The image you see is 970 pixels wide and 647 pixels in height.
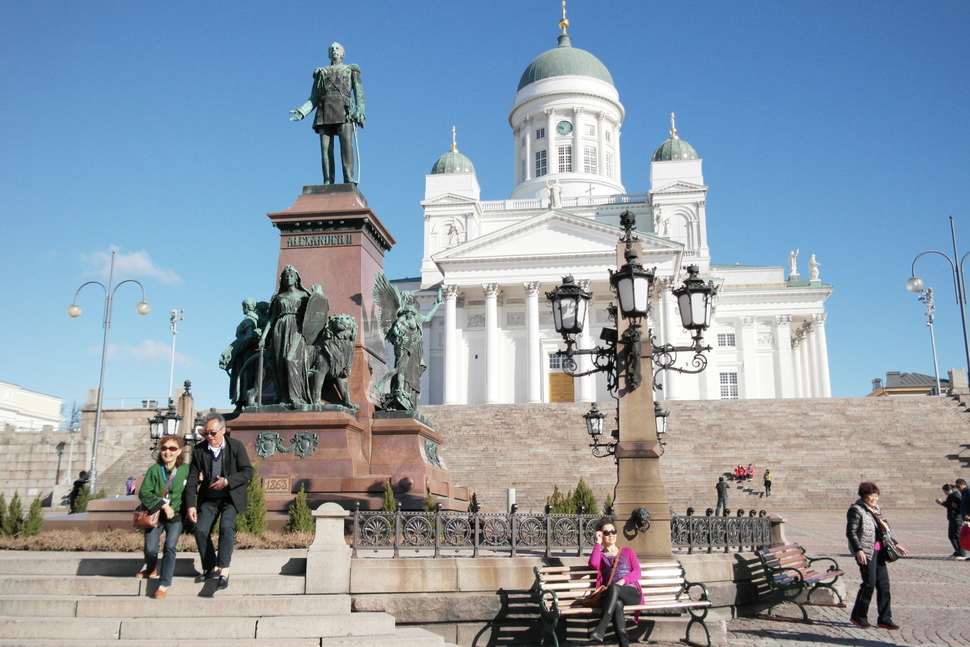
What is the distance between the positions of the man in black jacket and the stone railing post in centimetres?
71

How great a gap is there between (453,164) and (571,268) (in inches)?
734

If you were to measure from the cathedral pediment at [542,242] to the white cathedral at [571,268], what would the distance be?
0.07 metres

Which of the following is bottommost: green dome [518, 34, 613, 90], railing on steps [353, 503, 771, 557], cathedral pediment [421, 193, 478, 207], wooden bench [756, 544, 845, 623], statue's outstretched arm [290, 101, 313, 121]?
wooden bench [756, 544, 845, 623]

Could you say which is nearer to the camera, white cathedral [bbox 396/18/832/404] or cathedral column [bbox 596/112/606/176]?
white cathedral [bbox 396/18/832/404]

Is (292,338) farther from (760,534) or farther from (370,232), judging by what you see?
(760,534)

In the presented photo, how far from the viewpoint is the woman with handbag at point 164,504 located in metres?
7.06

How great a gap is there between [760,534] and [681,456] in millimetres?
23556

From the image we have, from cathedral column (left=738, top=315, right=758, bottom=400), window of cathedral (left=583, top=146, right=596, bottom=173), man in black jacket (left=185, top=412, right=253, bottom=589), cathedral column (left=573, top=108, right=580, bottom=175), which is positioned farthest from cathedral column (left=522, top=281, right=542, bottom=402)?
Result: man in black jacket (left=185, top=412, right=253, bottom=589)

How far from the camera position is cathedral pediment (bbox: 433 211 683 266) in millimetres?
54750

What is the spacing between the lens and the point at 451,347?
56250 mm

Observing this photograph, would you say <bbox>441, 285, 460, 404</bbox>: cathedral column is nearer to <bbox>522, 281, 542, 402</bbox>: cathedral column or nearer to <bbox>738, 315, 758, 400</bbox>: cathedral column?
<bbox>522, 281, 542, 402</bbox>: cathedral column

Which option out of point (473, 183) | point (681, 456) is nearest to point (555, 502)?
point (681, 456)

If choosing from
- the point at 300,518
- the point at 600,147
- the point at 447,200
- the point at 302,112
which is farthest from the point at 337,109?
the point at 600,147

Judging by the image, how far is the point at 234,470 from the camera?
729 cm
